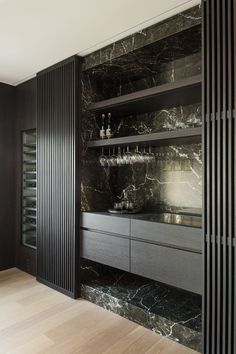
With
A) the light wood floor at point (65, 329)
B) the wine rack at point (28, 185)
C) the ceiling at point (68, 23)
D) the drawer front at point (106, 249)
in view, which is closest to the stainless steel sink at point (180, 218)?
the drawer front at point (106, 249)

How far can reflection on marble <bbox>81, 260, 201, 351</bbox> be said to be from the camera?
2260mm

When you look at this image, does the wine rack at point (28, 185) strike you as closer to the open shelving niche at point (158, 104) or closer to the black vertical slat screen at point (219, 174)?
the open shelving niche at point (158, 104)

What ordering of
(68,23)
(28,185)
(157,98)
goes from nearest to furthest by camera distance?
(68,23) → (157,98) → (28,185)

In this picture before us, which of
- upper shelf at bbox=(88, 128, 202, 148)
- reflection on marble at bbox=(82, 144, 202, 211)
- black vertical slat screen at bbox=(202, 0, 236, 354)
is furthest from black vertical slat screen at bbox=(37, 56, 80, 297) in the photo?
black vertical slat screen at bbox=(202, 0, 236, 354)

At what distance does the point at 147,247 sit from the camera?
7.97 feet

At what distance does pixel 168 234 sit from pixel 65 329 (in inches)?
51.0

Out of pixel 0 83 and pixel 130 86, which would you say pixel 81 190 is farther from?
pixel 0 83

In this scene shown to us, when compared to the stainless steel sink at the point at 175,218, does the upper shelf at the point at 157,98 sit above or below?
above

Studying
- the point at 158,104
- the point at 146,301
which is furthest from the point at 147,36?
the point at 146,301

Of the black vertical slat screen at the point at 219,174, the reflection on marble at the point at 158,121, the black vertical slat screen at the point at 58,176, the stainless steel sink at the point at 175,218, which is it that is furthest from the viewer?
the black vertical slat screen at the point at 58,176

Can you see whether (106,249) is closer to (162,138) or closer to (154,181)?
(154,181)

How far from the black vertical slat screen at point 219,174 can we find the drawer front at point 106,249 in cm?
88

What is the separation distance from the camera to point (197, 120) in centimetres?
277

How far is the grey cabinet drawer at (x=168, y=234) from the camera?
2.10 meters
